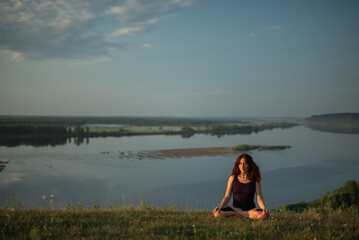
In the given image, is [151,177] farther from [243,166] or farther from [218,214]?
[243,166]

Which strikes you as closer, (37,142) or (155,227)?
(155,227)

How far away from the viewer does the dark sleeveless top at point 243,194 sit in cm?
728

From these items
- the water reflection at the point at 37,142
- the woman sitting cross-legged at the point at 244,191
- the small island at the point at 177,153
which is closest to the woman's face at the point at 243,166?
the woman sitting cross-legged at the point at 244,191

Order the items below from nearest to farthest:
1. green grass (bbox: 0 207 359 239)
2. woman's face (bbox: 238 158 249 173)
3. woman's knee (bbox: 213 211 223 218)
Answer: green grass (bbox: 0 207 359 239) < woman's face (bbox: 238 158 249 173) < woman's knee (bbox: 213 211 223 218)

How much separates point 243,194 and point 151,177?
3515 cm

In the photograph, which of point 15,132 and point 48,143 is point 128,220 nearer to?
point 48,143

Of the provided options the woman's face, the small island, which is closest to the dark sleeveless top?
the woman's face

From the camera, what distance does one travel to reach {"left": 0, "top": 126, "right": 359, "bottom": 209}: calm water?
3139cm

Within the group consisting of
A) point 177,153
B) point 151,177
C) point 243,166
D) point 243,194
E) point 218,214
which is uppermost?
point 243,166

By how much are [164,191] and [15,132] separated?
66.2 metres

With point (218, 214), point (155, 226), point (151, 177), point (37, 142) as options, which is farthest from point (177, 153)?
point (155, 226)

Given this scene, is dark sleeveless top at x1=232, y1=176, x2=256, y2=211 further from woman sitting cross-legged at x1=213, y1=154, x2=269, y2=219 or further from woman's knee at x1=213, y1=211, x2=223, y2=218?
woman's knee at x1=213, y1=211, x2=223, y2=218

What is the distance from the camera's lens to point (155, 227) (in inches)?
250

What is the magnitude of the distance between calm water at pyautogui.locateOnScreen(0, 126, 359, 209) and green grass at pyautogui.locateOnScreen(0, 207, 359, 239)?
602 inches
